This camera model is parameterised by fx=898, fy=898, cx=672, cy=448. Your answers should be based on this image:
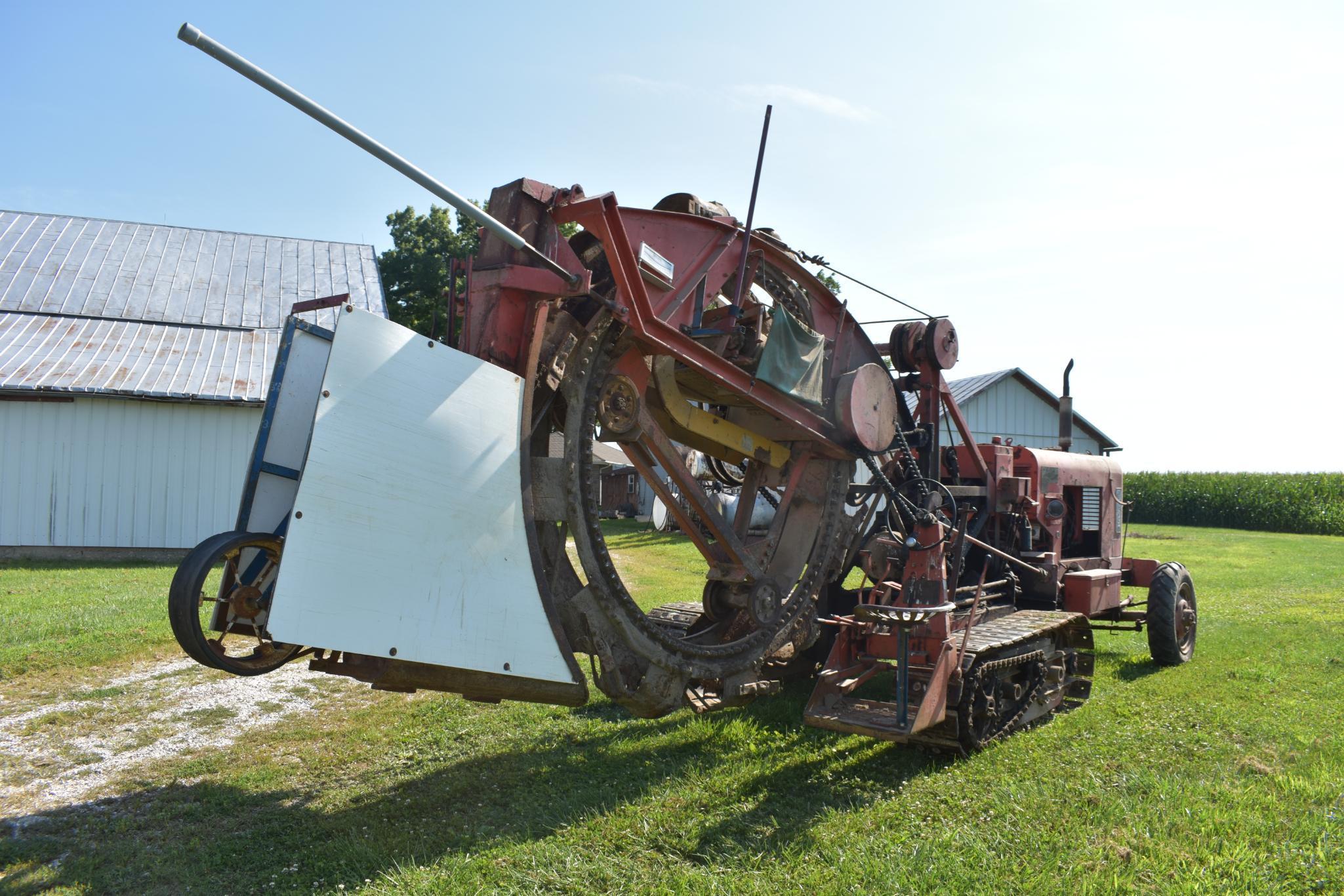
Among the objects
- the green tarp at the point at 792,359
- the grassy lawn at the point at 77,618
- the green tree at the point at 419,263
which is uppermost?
the green tree at the point at 419,263

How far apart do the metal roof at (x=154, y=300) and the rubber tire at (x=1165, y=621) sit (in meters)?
15.0

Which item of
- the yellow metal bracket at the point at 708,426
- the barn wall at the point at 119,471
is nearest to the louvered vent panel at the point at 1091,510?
the yellow metal bracket at the point at 708,426

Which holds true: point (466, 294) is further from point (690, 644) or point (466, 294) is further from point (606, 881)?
point (606, 881)

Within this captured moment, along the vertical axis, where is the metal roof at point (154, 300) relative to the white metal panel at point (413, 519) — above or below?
above

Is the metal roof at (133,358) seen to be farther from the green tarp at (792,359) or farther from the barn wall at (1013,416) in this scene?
the barn wall at (1013,416)

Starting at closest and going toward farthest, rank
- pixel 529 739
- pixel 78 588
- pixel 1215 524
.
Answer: pixel 529 739 < pixel 78 588 < pixel 1215 524

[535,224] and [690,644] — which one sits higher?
[535,224]

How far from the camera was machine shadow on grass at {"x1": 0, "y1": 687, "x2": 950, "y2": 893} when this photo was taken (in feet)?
14.9

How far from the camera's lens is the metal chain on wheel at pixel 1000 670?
622cm

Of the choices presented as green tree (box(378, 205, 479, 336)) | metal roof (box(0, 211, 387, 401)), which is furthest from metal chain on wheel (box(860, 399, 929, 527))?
green tree (box(378, 205, 479, 336))

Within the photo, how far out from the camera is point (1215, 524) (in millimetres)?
40000

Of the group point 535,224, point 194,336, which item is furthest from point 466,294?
point 194,336

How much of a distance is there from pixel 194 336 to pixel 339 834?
1767 cm

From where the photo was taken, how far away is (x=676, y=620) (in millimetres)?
7043
